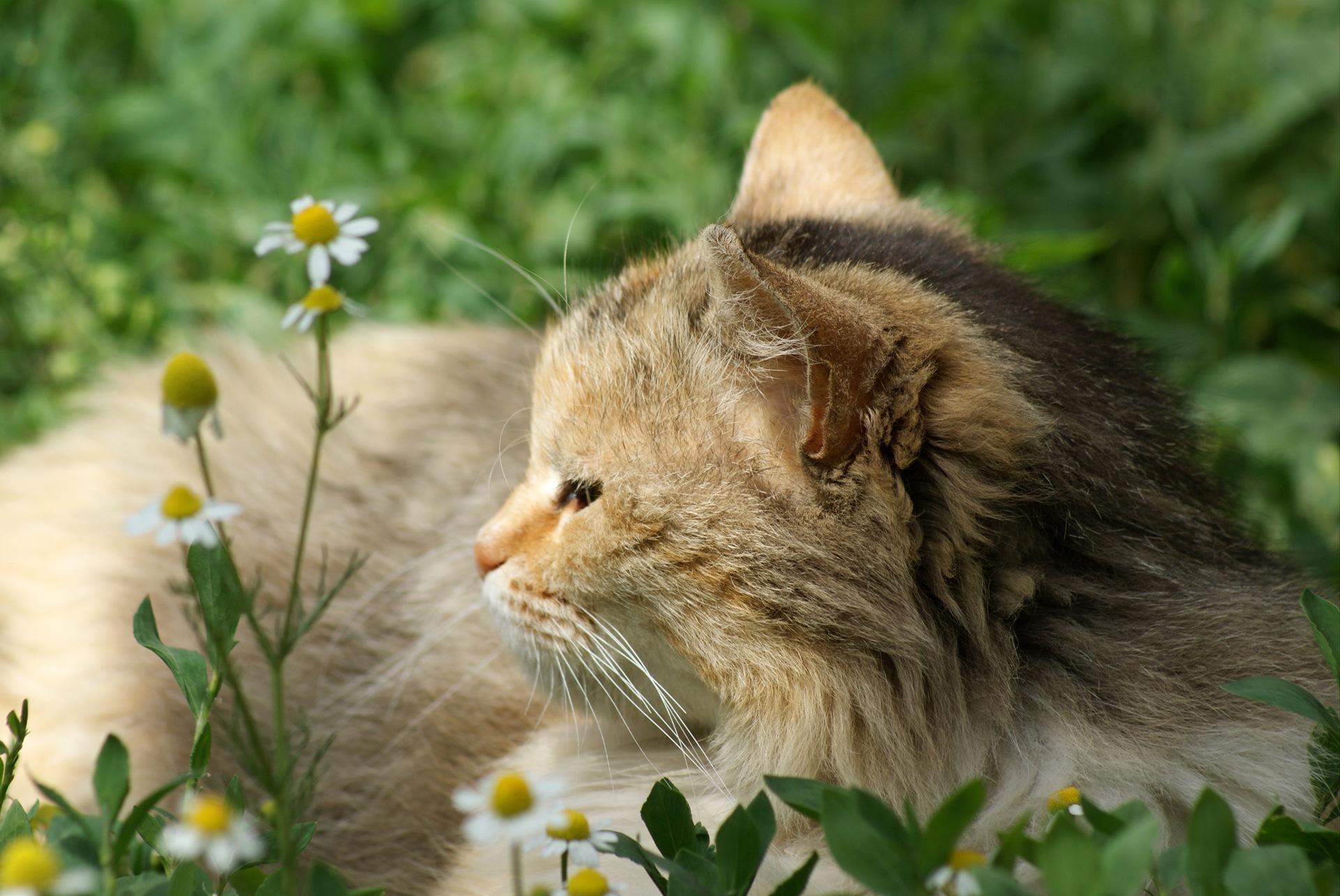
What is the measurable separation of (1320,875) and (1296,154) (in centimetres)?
335

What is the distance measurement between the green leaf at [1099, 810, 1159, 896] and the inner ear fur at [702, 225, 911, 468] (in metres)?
0.57

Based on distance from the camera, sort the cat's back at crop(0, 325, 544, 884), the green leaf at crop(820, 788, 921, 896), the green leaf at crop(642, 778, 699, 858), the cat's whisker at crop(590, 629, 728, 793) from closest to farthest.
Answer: the green leaf at crop(820, 788, 921, 896) → the green leaf at crop(642, 778, 699, 858) → the cat's whisker at crop(590, 629, 728, 793) → the cat's back at crop(0, 325, 544, 884)

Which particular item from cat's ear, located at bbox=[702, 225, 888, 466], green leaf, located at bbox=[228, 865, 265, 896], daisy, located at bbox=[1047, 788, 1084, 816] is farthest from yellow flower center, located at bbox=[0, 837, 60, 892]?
daisy, located at bbox=[1047, 788, 1084, 816]

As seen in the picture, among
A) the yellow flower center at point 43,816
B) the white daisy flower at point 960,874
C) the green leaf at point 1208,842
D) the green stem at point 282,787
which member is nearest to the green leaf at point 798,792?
the white daisy flower at point 960,874

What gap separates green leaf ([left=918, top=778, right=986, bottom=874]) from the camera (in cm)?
109

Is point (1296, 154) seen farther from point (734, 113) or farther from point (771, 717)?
point (771, 717)

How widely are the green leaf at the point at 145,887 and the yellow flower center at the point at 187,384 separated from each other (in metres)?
0.51

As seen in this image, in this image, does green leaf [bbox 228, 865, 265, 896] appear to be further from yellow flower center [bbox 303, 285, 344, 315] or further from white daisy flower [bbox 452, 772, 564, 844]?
Answer: yellow flower center [bbox 303, 285, 344, 315]

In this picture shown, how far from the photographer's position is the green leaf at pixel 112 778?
116 centimetres

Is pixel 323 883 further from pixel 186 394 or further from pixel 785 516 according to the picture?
pixel 785 516

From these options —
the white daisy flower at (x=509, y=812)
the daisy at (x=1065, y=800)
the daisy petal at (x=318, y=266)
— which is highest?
the daisy petal at (x=318, y=266)

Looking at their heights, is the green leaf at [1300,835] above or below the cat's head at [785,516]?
below

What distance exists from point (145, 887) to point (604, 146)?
9.78 feet

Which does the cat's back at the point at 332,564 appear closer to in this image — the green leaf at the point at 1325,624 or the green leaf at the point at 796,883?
the green leaf at the point at 796,883
